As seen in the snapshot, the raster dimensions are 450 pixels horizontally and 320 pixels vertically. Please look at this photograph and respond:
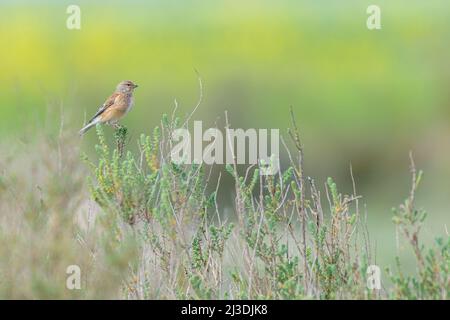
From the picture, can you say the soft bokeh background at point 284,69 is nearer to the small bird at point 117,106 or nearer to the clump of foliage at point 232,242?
the small bird at point 117,106

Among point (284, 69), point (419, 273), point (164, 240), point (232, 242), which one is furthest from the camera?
point (284, 69)

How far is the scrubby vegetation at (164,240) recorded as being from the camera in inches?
214

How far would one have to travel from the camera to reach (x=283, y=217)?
20.5 ft

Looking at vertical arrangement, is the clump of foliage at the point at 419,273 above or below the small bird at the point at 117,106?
below

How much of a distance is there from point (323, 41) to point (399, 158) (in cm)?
545

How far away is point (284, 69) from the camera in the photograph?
20516 mm

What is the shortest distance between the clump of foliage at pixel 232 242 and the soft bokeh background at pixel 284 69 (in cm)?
908

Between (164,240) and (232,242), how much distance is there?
532mm

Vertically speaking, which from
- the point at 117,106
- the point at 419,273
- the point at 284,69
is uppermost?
the point at 284,69

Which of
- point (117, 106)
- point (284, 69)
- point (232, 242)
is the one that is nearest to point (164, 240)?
point (232, 242)

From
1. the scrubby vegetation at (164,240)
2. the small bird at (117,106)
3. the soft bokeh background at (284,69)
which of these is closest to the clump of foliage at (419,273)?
the scrubby vegetation at (164,240)

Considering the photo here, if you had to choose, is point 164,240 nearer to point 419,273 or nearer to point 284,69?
point 419,273

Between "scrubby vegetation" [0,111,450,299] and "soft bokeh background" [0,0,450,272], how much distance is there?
911 cm
